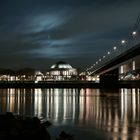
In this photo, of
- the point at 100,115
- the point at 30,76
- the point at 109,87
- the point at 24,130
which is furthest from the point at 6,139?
the point at 30,76

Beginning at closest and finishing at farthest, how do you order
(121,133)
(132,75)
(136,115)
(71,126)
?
(121,133)
(71,126)
(136,115)
(132,75)

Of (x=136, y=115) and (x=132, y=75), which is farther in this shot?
(x=132, y=75)

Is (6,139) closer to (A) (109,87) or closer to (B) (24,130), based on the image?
(B) (24,130)

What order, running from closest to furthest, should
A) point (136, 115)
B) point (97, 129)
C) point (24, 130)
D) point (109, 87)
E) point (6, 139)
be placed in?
point (6, 139), point (24, 130), point (97, 129), point (136, 115), point (109, 87)

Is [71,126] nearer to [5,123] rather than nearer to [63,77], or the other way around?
[5,123]

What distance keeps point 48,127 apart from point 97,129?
2.52 meters

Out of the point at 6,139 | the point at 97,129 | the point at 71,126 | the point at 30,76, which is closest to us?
the point at 6,139

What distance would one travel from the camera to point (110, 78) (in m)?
98.9

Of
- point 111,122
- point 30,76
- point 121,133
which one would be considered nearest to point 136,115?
point 111,122

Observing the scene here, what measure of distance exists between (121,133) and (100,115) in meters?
8.94

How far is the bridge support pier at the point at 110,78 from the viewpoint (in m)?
96.4

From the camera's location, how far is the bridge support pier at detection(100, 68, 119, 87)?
9644 cm

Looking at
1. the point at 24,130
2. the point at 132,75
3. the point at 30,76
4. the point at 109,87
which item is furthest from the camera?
the point at 30,76

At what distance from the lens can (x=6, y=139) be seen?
18.2 m
